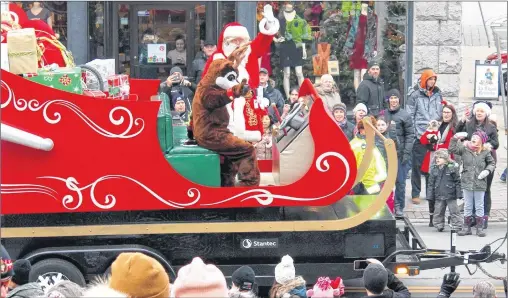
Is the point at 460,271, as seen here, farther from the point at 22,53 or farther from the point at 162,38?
the point at 162,38

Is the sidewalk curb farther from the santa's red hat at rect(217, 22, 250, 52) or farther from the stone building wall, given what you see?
the santa's red hat at rect(217, 22, 250, 52)

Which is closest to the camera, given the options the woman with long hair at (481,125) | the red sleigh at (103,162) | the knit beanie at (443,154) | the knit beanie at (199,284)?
the knit beanie at (199,284)

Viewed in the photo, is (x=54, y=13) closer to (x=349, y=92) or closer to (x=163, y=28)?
(x=163, y=28)

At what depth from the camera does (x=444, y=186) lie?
12.9 m

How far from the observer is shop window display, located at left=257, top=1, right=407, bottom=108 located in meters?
17.1

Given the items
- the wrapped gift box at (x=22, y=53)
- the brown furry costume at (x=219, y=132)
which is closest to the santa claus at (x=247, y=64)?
the brown furry costume at (x=219, y=132)

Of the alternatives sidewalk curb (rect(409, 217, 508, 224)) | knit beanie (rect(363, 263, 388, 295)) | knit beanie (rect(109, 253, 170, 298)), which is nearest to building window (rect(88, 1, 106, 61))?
sidewalk curb (rect(409, 217, 508, 224))

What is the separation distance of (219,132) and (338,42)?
7.55 m

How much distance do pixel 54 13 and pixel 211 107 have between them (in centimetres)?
810

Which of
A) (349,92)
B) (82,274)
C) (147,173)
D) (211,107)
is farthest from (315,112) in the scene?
(349,92)

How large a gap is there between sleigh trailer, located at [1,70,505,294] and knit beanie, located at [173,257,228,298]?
4835mm

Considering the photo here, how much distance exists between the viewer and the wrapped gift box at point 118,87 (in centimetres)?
1123

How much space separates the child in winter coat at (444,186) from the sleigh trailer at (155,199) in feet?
9.07

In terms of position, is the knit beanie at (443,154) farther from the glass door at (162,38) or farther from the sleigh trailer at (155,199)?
the glass door at (162,38)
